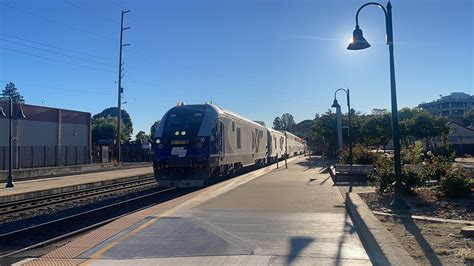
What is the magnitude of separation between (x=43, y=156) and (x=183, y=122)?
2790 centimetres

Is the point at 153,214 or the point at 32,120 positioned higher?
the point at 32,120

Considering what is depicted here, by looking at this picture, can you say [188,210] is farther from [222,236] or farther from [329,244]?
[329,244]

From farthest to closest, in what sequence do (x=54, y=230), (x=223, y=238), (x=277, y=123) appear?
(x=277, y=123)
(x=54, y=230)
(x=223, y=238)

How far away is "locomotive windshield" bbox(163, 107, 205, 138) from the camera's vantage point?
19203 mm

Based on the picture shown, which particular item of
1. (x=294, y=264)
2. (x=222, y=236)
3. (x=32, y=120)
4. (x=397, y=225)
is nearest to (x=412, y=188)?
(x=397, y=225)

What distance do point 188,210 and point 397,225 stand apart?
16.4ft

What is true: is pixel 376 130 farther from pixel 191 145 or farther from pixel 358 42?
pixel 358 42

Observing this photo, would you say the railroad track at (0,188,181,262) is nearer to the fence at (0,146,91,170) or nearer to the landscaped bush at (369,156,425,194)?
the landscaped bush at (369,156,425,194)

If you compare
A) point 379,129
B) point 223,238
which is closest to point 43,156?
point 379,129

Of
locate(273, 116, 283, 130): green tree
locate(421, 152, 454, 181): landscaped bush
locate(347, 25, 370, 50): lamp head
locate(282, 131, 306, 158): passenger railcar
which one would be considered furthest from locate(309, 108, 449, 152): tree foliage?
locate(273, 116, 283, 130): green tree

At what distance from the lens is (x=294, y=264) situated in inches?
249

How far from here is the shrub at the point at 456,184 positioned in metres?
12.2

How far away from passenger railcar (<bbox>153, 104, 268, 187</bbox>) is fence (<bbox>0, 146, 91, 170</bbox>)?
23.5m

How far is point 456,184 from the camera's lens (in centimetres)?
1224
